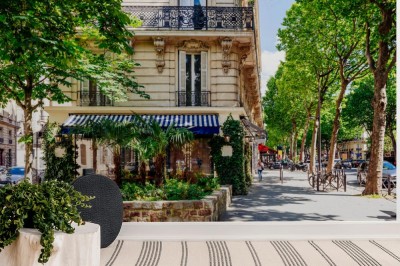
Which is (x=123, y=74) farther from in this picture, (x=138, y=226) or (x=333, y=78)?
(x=333, y=78)

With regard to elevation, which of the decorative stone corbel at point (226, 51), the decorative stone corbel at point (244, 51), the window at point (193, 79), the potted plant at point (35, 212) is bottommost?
the potted plant at point (35, 212)

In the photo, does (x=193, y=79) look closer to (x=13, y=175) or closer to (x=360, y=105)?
(x=13, y=175)

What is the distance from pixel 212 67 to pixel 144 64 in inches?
44.3

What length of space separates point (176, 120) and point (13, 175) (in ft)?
6.75

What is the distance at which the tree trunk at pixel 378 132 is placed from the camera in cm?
770

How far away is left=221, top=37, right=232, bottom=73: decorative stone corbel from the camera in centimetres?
623

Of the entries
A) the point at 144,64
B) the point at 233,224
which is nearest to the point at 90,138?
the point at 144,64

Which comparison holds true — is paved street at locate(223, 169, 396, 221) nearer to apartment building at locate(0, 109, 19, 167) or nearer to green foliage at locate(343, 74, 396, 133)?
apartment building at locate(0, 109, 19, 167)

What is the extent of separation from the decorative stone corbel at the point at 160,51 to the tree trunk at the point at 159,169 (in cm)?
119

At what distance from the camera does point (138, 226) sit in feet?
14.2

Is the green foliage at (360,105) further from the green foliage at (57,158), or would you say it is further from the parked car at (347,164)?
the green foliage at (57,158)

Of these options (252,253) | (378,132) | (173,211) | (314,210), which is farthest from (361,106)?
(252,253)

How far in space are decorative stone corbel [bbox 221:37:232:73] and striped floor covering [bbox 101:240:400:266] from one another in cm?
300

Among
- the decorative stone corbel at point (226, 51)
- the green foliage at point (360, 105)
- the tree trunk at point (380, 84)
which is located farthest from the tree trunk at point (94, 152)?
the green foliage at point (360, 105)
